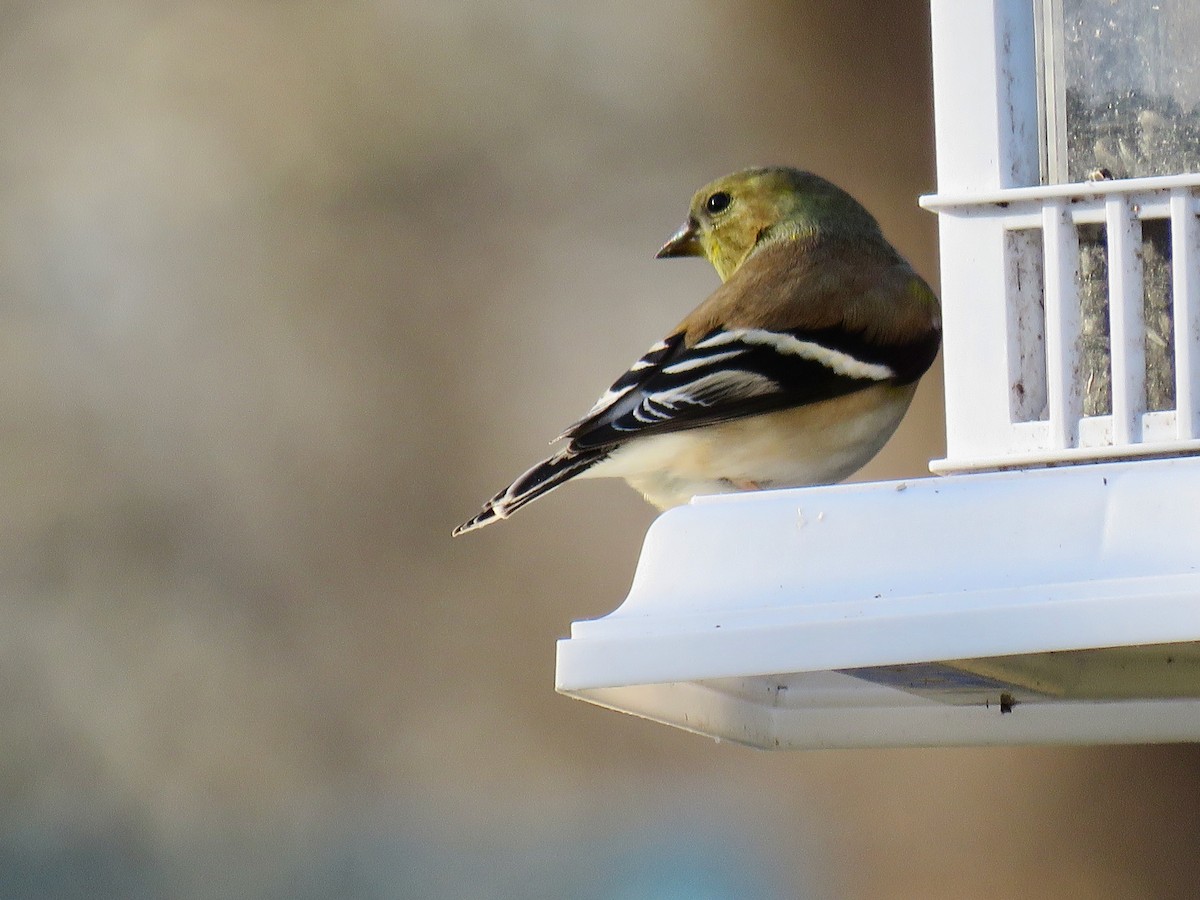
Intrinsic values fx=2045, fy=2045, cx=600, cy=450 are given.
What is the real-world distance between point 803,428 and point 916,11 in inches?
141

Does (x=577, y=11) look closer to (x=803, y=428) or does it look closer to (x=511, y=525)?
(x=511, y=525)

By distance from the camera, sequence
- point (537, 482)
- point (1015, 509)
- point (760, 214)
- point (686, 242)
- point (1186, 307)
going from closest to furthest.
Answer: point (1015, 509)
point (1186, 307)
point (537, 482)
point (760, 214)
point (686, 242)

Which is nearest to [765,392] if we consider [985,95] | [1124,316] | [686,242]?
[985,95]

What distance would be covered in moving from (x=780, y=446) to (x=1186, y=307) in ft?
3.06

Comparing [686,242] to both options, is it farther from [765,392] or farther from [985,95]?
[985,95]

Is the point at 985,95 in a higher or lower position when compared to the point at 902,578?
higher

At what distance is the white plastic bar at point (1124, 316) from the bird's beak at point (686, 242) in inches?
63.6

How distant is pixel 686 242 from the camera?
3764mm

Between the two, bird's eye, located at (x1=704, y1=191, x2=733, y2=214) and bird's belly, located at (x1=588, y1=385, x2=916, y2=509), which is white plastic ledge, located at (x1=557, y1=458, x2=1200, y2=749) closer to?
bird's belly, located at (x1=588, y1=385, x2=916, y2=509)

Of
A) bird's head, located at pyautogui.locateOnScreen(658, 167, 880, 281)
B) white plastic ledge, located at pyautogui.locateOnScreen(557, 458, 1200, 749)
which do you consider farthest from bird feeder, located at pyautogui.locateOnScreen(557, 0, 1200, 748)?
bird's head, located at pyautogui.locateOnScreen(658, 167, 880, 281)

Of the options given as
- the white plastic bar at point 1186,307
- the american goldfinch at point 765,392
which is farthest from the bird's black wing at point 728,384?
the white plastic bar at point 1186,307

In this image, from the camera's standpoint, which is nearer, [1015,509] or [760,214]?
[1015,509]

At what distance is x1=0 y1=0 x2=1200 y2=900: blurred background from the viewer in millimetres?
6973

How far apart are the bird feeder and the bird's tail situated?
52 cm
